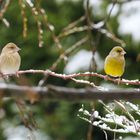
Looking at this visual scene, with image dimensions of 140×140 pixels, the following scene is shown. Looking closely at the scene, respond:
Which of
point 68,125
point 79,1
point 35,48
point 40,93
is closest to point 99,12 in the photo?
point 79,1

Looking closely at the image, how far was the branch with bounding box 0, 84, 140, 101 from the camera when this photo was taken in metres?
1.04

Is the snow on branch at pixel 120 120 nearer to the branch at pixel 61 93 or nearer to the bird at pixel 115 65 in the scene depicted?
the bird at pixel 115 65

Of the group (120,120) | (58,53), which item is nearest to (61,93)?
(120,120)

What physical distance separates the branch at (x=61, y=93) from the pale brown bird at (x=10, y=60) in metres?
2.07

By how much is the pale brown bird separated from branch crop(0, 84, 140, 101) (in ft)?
6.80

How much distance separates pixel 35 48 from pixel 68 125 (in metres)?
1.17

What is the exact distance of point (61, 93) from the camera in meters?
1.06

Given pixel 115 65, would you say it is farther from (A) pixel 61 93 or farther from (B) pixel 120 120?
(A) pixel 61 93


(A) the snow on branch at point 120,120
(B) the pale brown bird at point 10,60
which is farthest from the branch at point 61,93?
(B) the pale brown bird at point 10,60

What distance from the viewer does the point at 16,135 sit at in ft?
27.9

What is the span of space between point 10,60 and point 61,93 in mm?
2287

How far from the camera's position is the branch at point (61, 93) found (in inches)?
41.1

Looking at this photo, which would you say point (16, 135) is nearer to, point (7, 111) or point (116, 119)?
point (7, 111)

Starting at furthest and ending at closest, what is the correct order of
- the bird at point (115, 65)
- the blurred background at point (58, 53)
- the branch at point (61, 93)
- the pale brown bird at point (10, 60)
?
the blurred background at point (58, 53) < the pale brown bird at point (10, 60) < the bird at point (115, 65) < the branch at point (61, 93)
